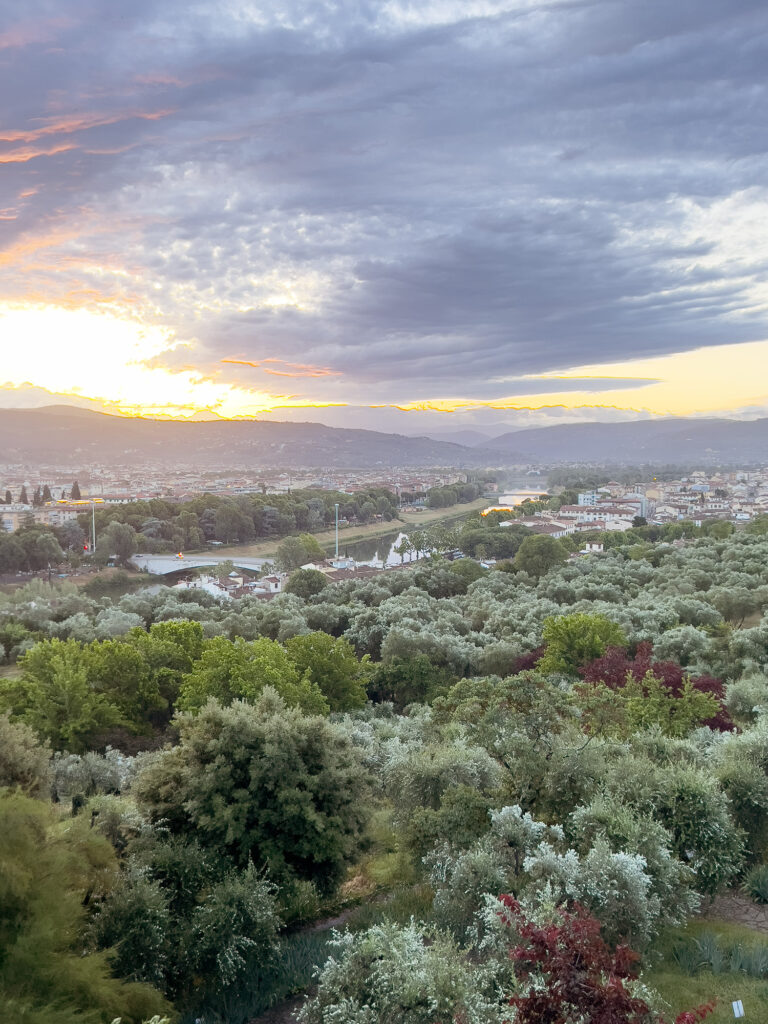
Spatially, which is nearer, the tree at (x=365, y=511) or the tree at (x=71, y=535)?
the tree at (x=71, y=535)

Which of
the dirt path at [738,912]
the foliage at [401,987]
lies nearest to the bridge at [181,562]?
the dirt path at [738,912]

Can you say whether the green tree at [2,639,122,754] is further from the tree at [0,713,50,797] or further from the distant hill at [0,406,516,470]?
the distant hill at [0,406,516,470]

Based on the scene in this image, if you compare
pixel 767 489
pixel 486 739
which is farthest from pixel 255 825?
pixel 767 489

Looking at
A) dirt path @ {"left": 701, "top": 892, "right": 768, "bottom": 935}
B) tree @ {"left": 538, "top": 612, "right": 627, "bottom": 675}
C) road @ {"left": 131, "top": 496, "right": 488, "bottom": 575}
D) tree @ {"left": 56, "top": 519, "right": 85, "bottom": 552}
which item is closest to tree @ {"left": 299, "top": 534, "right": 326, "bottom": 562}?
road @ {"left": 131, "top": 496, "right": 488, "bottom": 575}

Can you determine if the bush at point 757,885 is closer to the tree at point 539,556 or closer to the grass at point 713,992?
the grass at point 713,992

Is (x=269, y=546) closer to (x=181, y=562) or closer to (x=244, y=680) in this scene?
(x=181, y=562)

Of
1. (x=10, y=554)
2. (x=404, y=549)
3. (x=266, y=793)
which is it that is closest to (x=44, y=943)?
(x=266, y=793)
